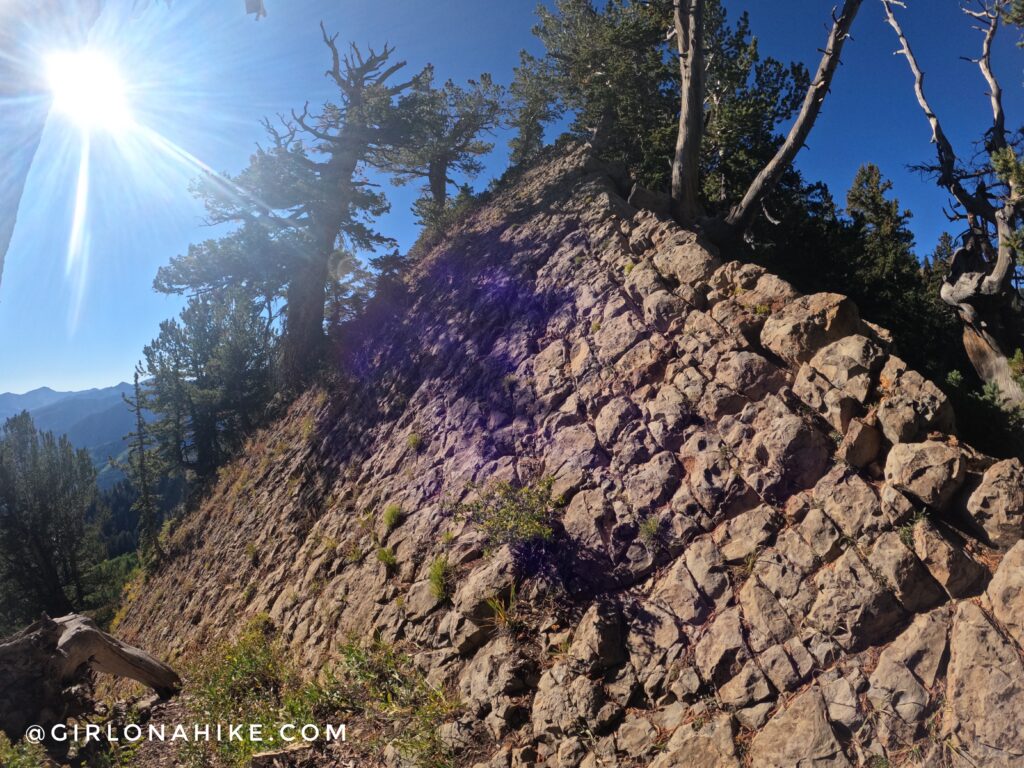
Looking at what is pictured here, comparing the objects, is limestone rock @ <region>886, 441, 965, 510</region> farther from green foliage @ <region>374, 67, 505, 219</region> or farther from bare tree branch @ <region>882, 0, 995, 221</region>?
green foliage @ <region>374, 67, 505, 219</region>

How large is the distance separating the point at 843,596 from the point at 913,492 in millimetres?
1103

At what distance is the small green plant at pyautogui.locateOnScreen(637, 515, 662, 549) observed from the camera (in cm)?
506

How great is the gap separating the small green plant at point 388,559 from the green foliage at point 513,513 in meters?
1.26

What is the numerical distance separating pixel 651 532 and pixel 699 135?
9.13m

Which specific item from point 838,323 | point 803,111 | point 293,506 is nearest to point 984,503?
point 838,323

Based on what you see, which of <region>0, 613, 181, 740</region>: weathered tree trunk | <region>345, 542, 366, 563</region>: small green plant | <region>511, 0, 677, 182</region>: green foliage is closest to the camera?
<region>0, 613, 181, 740</region>: weathered tree trunk

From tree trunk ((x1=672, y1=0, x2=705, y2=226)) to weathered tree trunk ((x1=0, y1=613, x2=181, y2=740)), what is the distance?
42.2 feet

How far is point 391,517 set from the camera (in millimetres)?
7531

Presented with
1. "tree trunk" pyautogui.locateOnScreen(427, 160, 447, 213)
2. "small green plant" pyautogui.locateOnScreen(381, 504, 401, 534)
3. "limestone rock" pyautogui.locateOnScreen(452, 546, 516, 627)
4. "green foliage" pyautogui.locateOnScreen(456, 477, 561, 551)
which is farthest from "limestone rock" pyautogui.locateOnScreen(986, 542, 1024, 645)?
"tree trunk" pyautogui.locateOnScreen(427, 160, 447, 213)

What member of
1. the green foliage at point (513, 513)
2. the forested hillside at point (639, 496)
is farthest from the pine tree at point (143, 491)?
the green foliage at point (513, 513)

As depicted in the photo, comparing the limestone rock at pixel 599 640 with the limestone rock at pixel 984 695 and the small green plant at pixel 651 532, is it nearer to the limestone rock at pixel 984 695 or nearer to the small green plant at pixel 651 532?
the small green plant at pixel 651 532

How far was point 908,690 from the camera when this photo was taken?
3.38 meters

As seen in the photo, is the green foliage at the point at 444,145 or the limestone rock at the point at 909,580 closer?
the limestone rock at the point at 909,580

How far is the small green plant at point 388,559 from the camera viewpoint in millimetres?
6854
